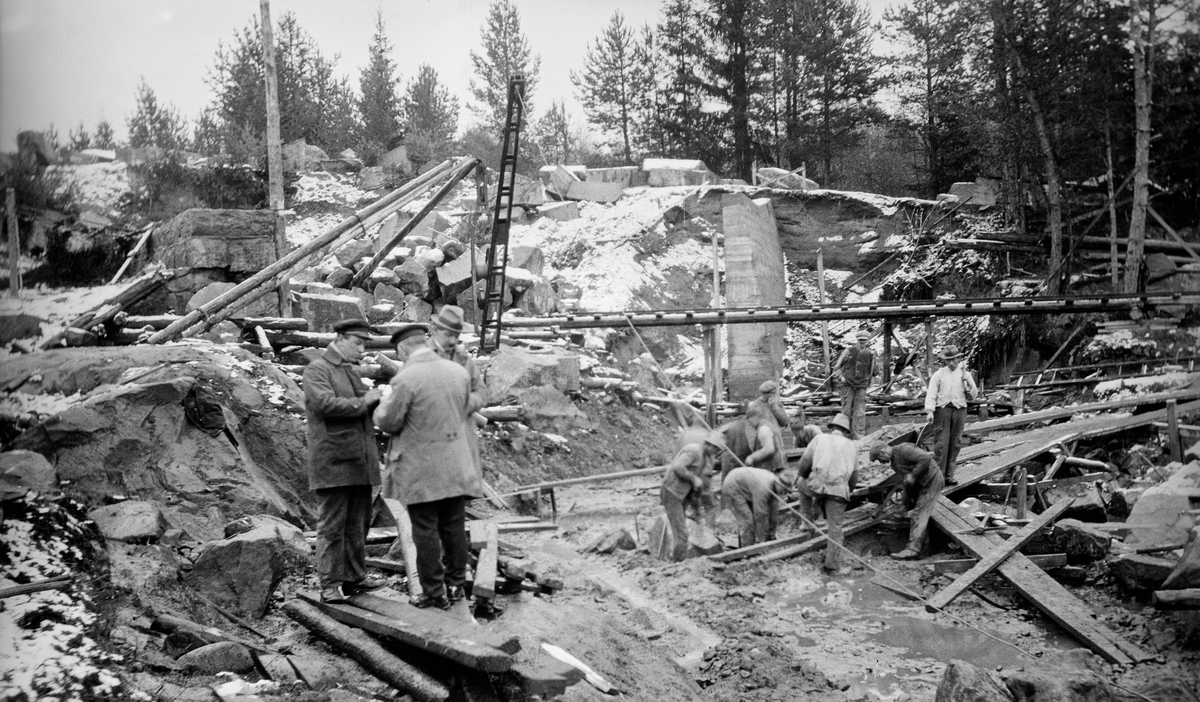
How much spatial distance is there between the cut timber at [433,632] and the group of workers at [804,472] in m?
4.68

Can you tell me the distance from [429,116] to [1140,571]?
19597mm

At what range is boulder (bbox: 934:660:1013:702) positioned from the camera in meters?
4.68

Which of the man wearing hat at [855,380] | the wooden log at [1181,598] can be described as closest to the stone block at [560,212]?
Answer: the man wearing hat at [855,380]

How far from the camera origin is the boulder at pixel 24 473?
4.52m

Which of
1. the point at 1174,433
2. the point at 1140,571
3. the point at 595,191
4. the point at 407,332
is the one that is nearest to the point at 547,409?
the point at 407,332

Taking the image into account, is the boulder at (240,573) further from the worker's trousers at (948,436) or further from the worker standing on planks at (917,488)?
the worker's trousers at (948,436)

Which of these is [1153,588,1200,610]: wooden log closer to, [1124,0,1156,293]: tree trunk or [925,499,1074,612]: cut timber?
[925,499,1074,612]: cut timber

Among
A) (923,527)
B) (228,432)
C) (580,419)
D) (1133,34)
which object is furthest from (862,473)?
(228,432)

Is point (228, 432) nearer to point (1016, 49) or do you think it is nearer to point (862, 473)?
point (862, 473)

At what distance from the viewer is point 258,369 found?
936 centimetres

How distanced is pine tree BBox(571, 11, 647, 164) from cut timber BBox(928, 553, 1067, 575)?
7804mm

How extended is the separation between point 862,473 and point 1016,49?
11085 millimetres

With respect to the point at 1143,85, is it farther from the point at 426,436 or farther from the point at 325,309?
the point at 325,309

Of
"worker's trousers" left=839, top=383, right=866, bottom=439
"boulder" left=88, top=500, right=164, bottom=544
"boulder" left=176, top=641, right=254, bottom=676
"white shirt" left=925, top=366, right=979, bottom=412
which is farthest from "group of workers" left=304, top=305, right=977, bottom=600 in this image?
"worker's trousers" left=839, top=383, right=866, bottom=439
